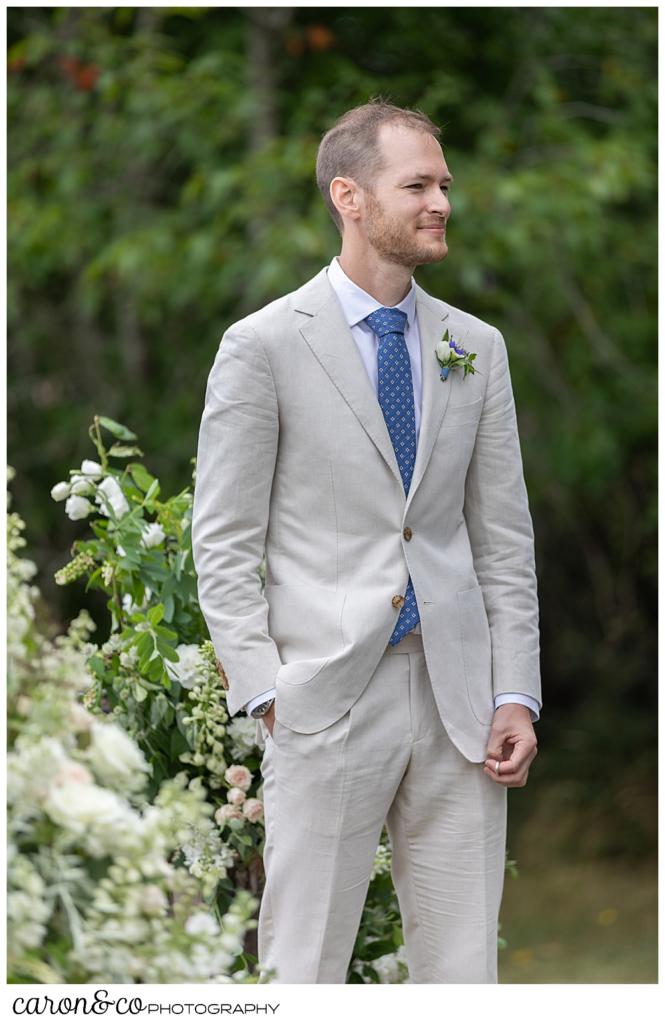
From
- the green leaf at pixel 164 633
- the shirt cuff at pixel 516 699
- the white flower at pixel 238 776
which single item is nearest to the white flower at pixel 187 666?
the green leaf at pixel 164 633

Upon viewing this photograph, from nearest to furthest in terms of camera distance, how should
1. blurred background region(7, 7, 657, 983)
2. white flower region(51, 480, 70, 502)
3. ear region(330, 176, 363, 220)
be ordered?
ear region(330, 176, 363, 220)
white flower region(51, 480, 70, 502)
blurred background region(7, 7, 657, 983)

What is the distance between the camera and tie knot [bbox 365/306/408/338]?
2324 mm

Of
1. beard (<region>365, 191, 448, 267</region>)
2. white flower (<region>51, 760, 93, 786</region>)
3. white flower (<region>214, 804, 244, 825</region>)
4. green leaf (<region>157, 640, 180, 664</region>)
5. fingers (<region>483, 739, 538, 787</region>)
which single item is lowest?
white flower (<region>214, 804, 244, 825</region>)

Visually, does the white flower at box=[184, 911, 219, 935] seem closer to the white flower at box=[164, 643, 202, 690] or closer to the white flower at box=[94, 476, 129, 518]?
the white flower at box=[164, 643, 202, 690]

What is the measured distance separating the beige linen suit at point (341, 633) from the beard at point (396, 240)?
0.40ft

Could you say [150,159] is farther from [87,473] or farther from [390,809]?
[390,809]

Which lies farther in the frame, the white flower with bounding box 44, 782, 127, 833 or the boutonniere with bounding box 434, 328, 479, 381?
the boutonniere with bounding box 434, 328, 479, 381

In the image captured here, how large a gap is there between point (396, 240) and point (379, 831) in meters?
0.94

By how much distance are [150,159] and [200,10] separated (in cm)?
76

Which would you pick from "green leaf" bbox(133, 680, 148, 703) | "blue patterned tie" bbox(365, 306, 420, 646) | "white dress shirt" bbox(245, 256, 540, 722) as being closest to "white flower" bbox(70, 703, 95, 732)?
"blue patterned tie" bbox(365, 306, 420, 646)

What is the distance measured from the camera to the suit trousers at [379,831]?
7.24 ft

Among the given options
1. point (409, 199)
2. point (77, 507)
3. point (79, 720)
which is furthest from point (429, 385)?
point (79, 720)

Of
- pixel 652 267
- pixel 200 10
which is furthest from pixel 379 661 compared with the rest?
pixel 652 267

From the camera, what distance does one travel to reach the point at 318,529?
224 centimetres
